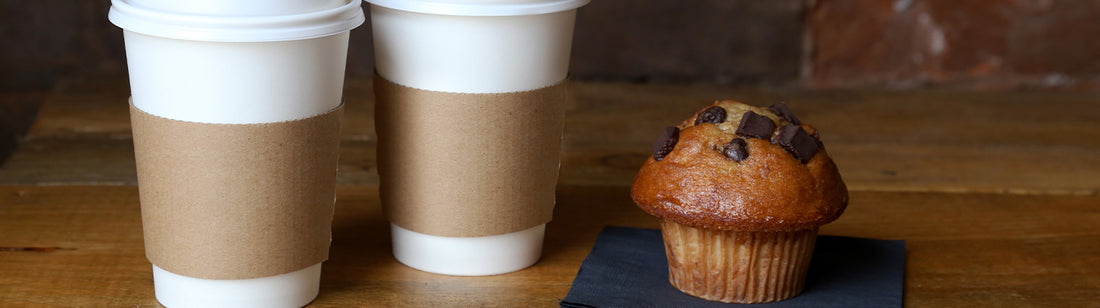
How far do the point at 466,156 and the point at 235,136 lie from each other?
0.26m

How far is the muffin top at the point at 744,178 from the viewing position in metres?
1.08

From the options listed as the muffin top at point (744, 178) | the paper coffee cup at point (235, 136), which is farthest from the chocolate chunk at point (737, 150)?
the paper coffee cup at point (235, 136)

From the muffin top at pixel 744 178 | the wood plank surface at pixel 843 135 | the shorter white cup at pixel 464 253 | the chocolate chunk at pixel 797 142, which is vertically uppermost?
the chocolate chunk at pixel 797 142

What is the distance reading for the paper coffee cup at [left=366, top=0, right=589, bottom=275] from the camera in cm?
112

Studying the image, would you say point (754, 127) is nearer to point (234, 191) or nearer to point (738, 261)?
point (738, 261)

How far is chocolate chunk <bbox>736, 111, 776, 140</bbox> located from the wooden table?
27 centimetres

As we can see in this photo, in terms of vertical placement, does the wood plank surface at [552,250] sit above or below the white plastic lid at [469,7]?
below

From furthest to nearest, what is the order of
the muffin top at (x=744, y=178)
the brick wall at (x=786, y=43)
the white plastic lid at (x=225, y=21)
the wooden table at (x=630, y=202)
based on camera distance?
the brick wall at (x=786, y=43) < the wooden table at (x=630, y=202) < the muffin top at (x=744, y=178) < the white plastic lid at (x=225, y=21)

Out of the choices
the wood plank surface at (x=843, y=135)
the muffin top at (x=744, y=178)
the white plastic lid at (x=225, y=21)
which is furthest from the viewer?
the wood plank surface at (x=843, y=135)

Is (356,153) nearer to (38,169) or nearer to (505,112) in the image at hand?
(38,169)

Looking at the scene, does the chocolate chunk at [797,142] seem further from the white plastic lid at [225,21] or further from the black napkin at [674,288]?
the white plastic lid at [225,21]

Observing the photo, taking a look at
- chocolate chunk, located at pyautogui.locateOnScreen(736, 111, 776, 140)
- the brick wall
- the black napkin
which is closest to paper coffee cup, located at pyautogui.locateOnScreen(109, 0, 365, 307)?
the black napkin

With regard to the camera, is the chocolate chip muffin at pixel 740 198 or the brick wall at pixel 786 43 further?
the brick wall at pixel 786 43

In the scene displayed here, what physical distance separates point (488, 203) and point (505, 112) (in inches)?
4.3
